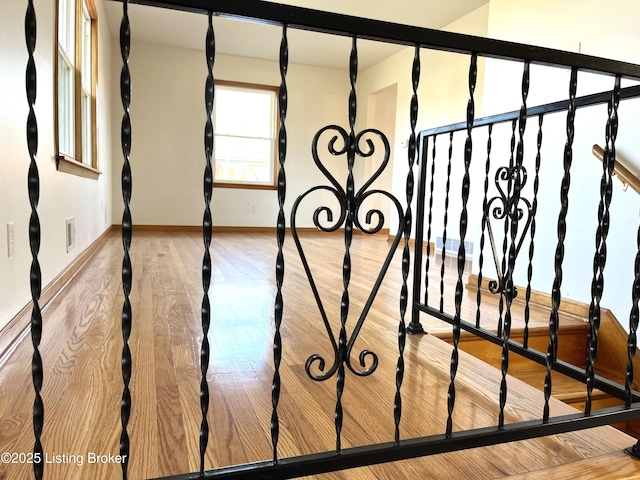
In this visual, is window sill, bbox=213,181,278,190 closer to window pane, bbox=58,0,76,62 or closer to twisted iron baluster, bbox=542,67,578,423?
window pane, bbox=58,0,76,62

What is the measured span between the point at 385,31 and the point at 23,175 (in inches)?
56.7

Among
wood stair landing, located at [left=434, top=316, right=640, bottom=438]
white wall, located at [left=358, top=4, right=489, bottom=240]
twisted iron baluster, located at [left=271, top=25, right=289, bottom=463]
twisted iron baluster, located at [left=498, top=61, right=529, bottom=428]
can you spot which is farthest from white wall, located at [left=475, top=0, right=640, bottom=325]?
twisted iron baluster, located at [left=271, top=25, right=289, bottom=463]

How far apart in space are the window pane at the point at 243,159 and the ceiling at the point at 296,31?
116 centimetres

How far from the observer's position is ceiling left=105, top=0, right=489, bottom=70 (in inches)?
173


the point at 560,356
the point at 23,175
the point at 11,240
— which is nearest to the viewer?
the point at 11,240

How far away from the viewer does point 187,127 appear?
19.6 ft

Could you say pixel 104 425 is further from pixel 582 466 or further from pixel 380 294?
pixel 380 294

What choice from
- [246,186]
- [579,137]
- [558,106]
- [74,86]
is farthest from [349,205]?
[246,186]

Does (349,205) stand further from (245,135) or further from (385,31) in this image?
(245,135)

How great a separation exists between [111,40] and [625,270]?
5784mm

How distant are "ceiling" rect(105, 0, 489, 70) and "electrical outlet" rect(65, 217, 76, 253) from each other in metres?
2.19

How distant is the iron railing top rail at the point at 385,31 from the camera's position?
688 mm

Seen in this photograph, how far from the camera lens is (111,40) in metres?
5.45

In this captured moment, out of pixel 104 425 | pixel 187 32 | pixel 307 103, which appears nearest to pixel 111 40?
pixel 187 32
